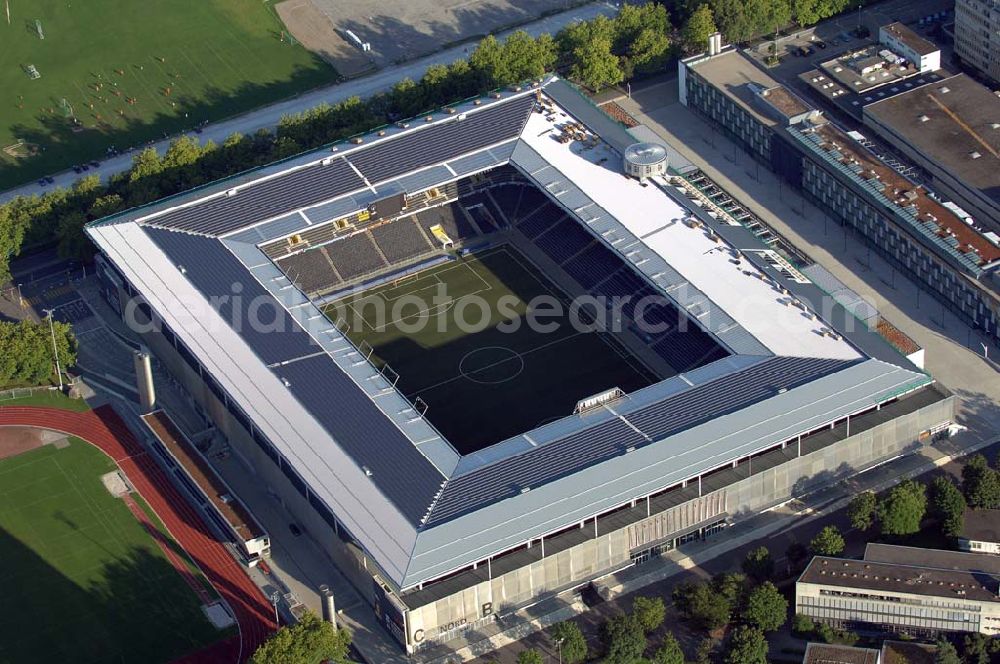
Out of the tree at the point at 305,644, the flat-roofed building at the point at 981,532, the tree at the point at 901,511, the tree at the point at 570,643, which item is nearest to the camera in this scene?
the tree at the point at 305,644

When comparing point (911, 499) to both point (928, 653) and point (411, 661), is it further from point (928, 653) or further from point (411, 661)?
point (411, 661)

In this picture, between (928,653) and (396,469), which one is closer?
(928,653)

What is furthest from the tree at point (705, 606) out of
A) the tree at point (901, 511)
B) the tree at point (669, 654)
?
the tree at point (901, 511)

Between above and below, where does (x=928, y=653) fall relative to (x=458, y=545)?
below

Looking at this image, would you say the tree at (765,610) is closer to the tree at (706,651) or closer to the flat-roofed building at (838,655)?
the tree at (706,651)

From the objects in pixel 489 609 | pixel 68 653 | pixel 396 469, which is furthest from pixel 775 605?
pixel 68 653
